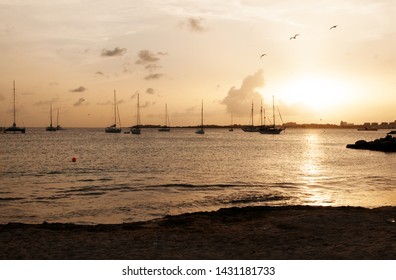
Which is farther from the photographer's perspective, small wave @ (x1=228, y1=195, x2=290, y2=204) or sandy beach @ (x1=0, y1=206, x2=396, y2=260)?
small wave @ (x1=228, y1=195, x2=290, y2=204)

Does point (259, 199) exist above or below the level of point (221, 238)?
below

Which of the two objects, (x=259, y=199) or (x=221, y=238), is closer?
(x=221, y=238)

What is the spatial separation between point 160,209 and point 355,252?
13754 mm

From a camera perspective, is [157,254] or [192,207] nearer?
[157,254]

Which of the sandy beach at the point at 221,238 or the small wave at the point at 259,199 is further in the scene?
the small wave at the point at 259,199

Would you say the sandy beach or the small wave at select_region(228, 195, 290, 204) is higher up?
the sandy beach

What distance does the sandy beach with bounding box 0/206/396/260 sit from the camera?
11961mm

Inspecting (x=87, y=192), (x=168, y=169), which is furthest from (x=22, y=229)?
(x=168, y=169)

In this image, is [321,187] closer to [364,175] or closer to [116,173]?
[364,175]

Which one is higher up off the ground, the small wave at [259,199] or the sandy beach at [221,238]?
the sandy beach at [221,238]

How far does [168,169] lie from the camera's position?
5084 cm

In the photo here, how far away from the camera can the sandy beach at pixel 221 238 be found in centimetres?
1196

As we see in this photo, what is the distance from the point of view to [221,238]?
558 inches

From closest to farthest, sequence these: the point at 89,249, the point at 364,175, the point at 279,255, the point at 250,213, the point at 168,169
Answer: the point at 279,255 → the point at 89,249 → the point at 250,213 → the point at 364,175 → the point at 168,169
